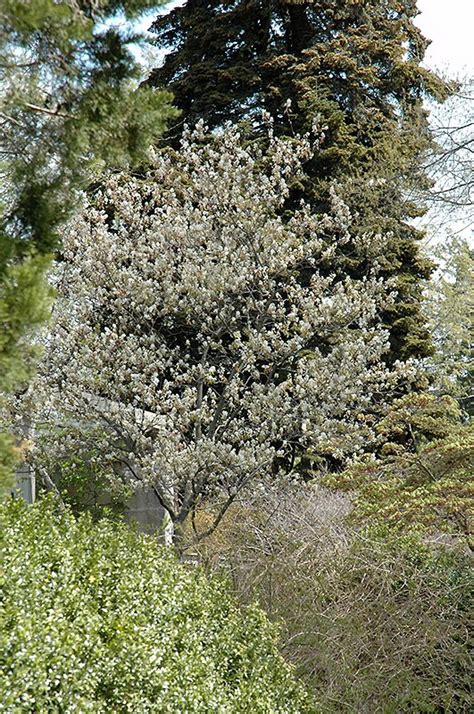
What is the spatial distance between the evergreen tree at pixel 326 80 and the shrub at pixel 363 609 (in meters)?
5.52

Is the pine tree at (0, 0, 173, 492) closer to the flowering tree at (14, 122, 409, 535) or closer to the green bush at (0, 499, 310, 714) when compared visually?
the green bush at (0, 499, 310, 714)

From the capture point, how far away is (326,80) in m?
11.2

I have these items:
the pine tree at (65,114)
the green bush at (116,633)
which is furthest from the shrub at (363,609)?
the pine tree at (65,114)

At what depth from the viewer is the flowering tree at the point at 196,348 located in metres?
6.72

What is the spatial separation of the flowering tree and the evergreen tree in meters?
3.21

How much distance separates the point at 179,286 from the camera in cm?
692

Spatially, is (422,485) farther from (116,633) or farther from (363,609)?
(116,633)

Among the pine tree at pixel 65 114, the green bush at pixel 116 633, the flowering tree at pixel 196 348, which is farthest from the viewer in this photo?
the flowering tree at pixel 196 348

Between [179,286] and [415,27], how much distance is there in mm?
7622

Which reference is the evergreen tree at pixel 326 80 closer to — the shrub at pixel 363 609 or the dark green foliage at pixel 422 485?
the dark green foliage at pixel 422 485

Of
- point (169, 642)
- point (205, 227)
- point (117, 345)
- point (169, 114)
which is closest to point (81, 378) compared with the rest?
point (117, 345)

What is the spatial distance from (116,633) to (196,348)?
508cm

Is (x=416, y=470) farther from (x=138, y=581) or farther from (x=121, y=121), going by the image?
(x=121, y=121)

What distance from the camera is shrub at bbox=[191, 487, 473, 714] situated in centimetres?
464
